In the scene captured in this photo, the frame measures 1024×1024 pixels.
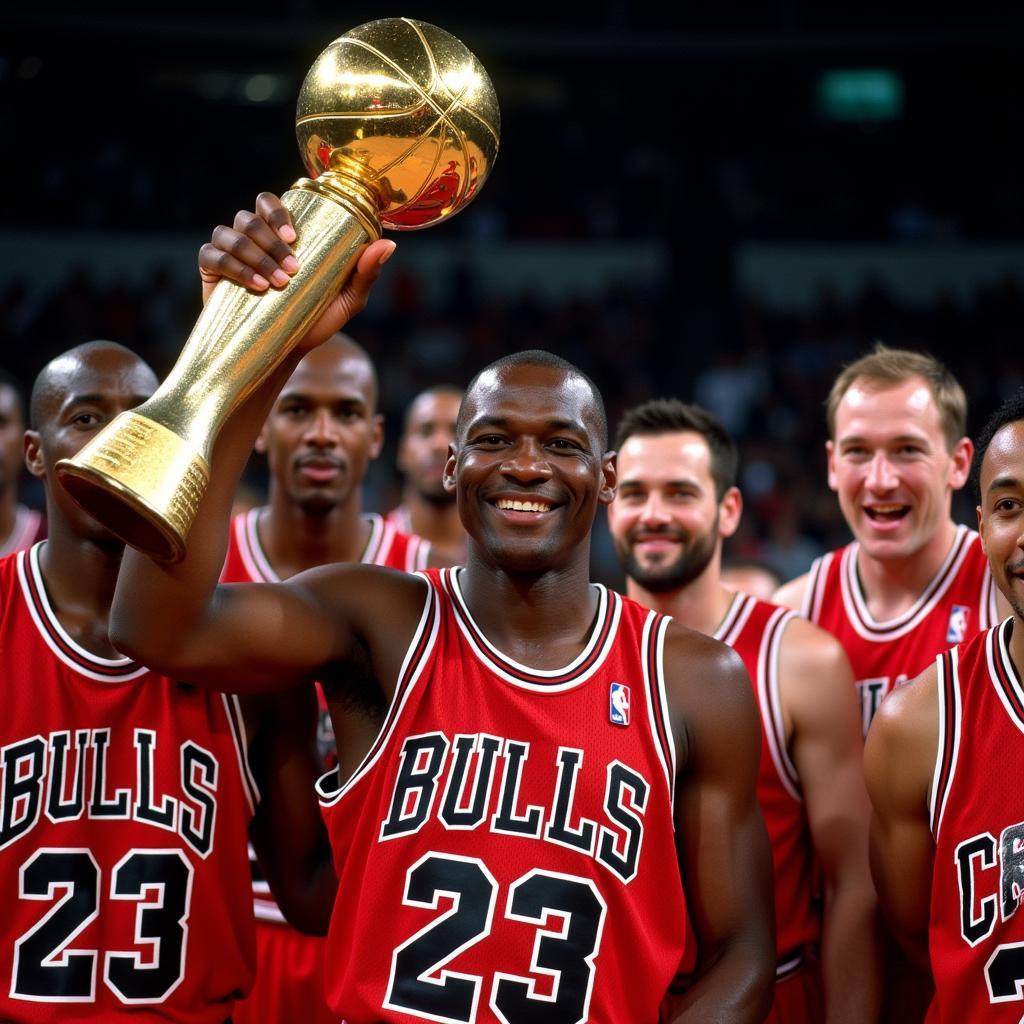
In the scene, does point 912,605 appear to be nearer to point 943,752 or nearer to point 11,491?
point 943,752

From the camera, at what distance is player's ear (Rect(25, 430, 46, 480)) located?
2855 millimetres

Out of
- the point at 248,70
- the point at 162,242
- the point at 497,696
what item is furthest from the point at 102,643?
the point at 248,70

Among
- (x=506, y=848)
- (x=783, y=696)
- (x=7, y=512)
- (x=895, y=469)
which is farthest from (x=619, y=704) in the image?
(x=7, y=512)

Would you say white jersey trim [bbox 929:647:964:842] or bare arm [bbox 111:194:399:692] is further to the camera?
white jersey trim [bbox 929:647:964:842]

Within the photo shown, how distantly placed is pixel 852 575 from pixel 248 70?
35.4 ft

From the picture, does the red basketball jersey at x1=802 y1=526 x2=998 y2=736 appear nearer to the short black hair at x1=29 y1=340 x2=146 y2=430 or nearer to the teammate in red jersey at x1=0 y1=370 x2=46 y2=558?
the short black hair at x1=29 y1=340 x2=146 y2=430

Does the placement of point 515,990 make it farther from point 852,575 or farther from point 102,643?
point 852,575

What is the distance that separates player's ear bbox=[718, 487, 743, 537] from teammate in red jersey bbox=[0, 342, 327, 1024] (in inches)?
55.2

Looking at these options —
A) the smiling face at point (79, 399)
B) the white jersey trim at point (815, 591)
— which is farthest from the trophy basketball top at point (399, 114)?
the white jersey trim at point (815, 591)

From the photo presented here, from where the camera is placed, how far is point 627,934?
2.26m

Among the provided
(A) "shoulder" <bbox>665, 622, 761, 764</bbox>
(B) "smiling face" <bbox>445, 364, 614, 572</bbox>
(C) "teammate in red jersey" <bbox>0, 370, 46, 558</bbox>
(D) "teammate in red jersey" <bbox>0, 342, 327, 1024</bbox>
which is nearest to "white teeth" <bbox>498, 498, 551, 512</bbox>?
(B) "smiling face" <bbox>445, 364, 614, 572</bbox>

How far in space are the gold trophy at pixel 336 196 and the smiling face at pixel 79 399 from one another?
2.75 ft

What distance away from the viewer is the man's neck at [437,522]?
16.5ft

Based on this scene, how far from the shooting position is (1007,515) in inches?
96.1
